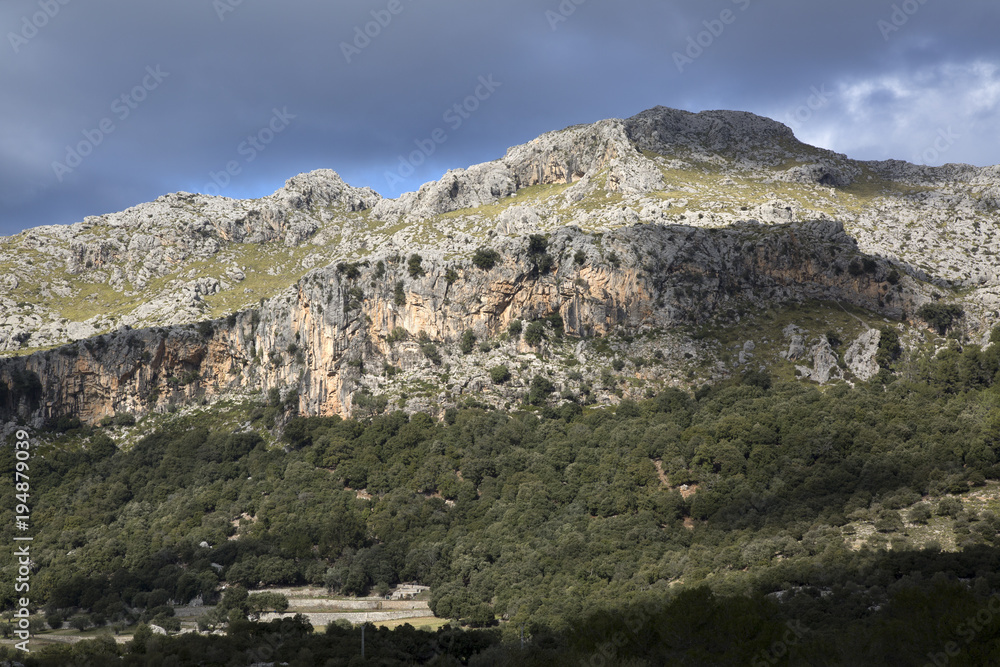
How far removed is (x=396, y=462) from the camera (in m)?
89.8

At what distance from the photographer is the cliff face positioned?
104 m

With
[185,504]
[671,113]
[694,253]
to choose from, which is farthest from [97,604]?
[671,113]

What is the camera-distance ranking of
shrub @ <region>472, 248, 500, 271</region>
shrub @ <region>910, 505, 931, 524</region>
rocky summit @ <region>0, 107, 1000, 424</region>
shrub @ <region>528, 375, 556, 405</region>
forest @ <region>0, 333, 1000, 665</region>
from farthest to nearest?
shrub @ <region>472, 248, 500, 271</region>, shrub @ <region>528, 375, 556, 405</region>, rocky summit @ <region>0, 107, 1000, 424</region>, shrub @ <region>910, 505, 931, 524</region>, forest @ <region>0, 333, 1000, 665</region>

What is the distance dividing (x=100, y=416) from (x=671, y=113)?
14002 cm

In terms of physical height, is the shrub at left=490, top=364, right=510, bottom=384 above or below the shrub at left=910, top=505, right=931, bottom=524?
above

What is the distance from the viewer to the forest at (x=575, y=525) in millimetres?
33469

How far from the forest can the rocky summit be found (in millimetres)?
6029

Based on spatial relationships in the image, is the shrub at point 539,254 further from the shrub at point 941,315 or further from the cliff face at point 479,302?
the shrub at point 941,315

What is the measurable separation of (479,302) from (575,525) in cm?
4778

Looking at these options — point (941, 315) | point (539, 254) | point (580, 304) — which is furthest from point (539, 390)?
point (941, 315)

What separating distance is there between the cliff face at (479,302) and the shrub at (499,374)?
2.35 m

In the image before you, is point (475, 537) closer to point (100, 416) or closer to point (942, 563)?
point (942, 563)

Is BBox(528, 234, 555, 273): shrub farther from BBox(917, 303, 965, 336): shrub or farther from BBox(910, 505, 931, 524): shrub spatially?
BBox(910, 505, 931, 524): shrub

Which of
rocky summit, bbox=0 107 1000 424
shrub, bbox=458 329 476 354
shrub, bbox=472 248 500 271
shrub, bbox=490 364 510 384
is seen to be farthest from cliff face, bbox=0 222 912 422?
shrub, bbox=490 364 510 384
